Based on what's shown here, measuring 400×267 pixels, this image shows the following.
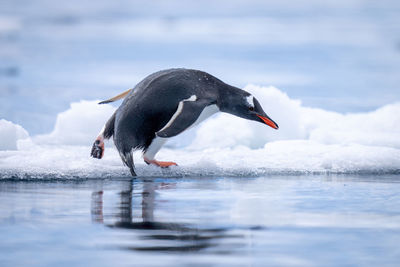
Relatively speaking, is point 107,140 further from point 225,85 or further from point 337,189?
point 337,189

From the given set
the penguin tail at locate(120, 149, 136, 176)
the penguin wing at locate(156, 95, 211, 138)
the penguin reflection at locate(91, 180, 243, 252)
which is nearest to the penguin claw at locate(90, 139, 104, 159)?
the penguin tail at locate(120, 149, 136, 176)

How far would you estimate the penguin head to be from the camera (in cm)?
620

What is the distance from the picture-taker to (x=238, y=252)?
201 cm

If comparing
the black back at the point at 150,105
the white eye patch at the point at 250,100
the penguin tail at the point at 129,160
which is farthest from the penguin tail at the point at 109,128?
the white eye patch at the point at 250,100

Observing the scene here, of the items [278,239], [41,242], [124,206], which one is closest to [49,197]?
[124,206]

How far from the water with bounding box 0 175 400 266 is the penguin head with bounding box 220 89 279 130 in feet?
6.61

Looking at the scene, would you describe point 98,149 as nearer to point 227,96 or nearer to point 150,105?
point 150,105

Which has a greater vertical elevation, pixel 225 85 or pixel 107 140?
pixel 225 85

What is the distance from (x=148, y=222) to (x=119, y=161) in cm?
338

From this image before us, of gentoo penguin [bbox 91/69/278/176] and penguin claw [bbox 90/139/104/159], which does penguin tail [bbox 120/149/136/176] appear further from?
penguin claw [bbox 90/139/104/159]

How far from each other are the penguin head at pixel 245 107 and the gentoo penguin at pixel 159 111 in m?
0.14

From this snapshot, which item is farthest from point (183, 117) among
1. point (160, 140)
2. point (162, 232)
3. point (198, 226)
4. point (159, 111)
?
point (162, 232)

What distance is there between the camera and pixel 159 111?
539 centimetres

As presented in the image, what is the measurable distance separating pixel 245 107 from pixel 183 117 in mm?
Answer: 1176
